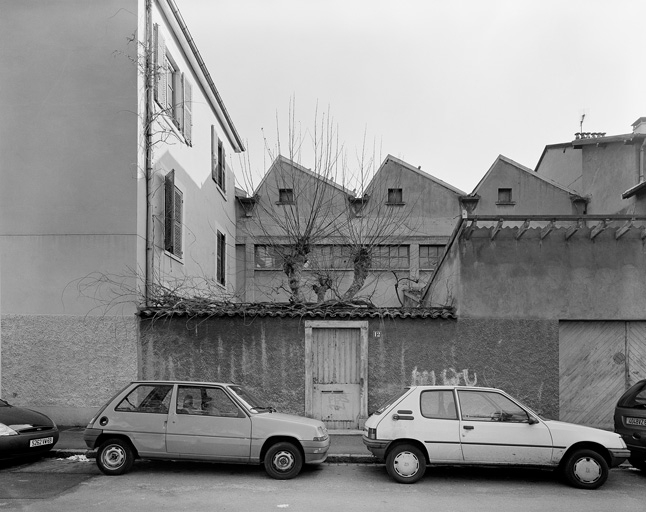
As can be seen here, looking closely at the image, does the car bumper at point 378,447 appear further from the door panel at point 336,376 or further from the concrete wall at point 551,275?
the concrete wall at point 551,275

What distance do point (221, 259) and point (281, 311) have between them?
27.8ft

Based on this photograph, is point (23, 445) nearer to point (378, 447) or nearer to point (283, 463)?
point (283, 463)

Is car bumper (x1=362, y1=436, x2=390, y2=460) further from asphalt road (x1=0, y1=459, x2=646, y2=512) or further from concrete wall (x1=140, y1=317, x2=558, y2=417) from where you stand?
concrete wall (x1=140, y1=317, x2=558, y2=417)

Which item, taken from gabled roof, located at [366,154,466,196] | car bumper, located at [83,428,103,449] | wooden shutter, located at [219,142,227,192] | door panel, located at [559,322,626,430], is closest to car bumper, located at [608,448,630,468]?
door panel, located at [559,322,626,430]

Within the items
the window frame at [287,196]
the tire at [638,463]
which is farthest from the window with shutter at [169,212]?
the tire at [638,463]

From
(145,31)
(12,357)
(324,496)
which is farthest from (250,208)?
(324,496)

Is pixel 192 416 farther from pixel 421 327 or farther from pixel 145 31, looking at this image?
pixel 145 31

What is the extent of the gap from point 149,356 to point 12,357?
281 centimetres

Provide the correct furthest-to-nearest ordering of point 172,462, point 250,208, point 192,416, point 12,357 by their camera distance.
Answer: point 250,208 < point 12,357 < point 172,462 < point 192,416

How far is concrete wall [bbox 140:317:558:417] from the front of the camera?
41.6 feet

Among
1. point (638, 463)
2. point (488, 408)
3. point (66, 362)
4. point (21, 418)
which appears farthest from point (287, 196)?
point (638, 463)

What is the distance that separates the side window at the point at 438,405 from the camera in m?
8.94

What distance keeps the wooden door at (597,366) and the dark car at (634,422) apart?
2.95 m

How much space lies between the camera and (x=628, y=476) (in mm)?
9477
